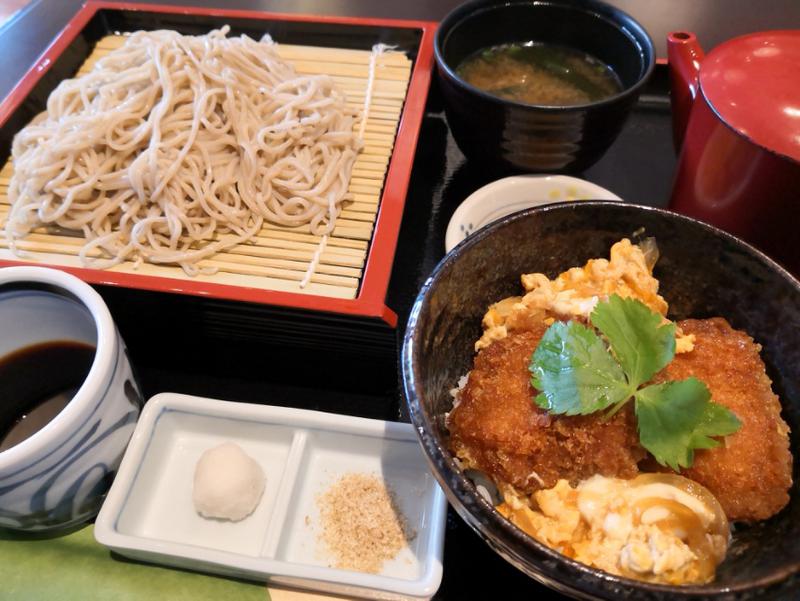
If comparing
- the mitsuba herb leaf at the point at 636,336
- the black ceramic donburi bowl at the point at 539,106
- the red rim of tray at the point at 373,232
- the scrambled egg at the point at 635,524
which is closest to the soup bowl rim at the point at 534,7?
the black ceramic donburi bowl at the point at 539,106

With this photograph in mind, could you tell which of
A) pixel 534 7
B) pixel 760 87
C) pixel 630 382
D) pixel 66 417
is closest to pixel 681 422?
pixel 630 382

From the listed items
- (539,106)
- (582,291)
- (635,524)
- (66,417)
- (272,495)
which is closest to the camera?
(635,524)

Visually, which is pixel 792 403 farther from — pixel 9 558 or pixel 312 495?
pixel 9 558

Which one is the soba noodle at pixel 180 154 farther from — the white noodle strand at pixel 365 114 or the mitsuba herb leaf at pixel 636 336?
the mitsuba herb leaf at pixel 636 336

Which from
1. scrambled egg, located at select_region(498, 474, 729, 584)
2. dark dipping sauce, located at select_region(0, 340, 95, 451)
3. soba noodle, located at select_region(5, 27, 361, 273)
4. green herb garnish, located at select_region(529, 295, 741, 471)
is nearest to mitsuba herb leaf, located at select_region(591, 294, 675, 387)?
green herb garnish, located at select_region(529, 295, 741, 471)

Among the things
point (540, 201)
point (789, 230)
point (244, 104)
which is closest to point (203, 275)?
point (244, 104)

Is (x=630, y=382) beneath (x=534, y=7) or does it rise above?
beneath

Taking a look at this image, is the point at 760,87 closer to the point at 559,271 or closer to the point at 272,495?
the point at 559,271
